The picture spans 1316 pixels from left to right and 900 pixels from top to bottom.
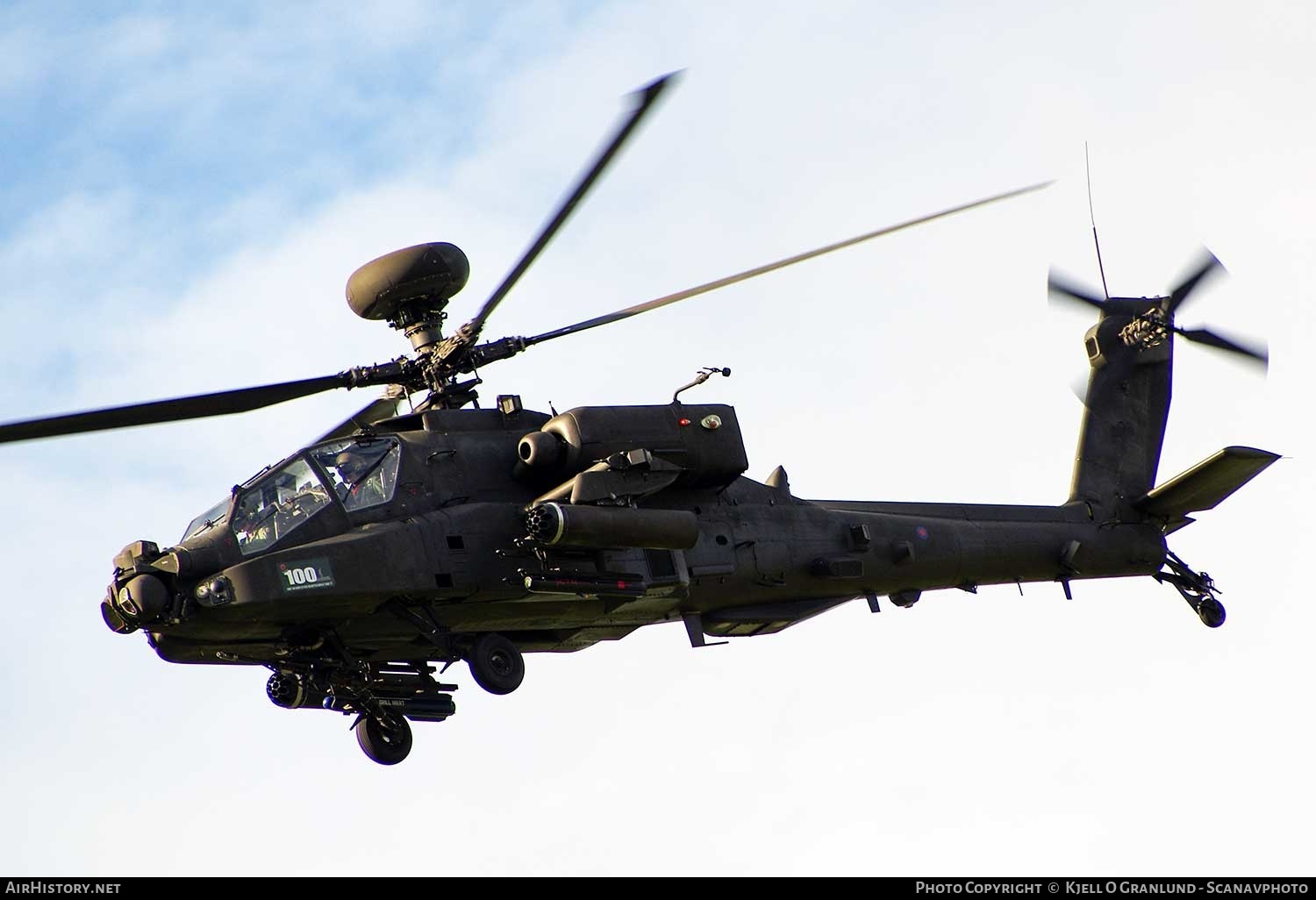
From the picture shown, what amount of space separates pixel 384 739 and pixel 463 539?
7.54 ft

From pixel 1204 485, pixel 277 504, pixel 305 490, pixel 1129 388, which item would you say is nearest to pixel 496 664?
pixel 305 490

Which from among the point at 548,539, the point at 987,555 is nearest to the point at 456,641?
the point at 548,539

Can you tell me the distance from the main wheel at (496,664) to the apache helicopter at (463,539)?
25 mm

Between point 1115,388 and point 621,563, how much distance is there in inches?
360

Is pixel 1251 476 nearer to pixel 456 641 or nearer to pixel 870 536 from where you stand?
pixel 870 536

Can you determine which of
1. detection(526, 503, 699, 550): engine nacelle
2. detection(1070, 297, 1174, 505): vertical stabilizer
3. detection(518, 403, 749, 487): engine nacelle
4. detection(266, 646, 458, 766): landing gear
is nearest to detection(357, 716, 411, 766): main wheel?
detection(266, 646, 458, 766): landing gear

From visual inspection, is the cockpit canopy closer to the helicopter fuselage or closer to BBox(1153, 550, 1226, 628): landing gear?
the helicopter fuselage

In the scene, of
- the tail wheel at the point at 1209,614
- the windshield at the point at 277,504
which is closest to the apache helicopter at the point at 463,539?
the windshield at the point at 277,504

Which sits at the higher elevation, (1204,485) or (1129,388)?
(1129,388)

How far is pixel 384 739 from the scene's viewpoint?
60.1 feet

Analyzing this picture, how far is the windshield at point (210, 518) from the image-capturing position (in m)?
17.4

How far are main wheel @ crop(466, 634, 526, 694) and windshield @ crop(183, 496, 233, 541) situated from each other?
2.78 meters

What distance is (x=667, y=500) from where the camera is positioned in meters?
19.4

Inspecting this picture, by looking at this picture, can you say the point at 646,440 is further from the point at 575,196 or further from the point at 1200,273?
the point at 1200,273
